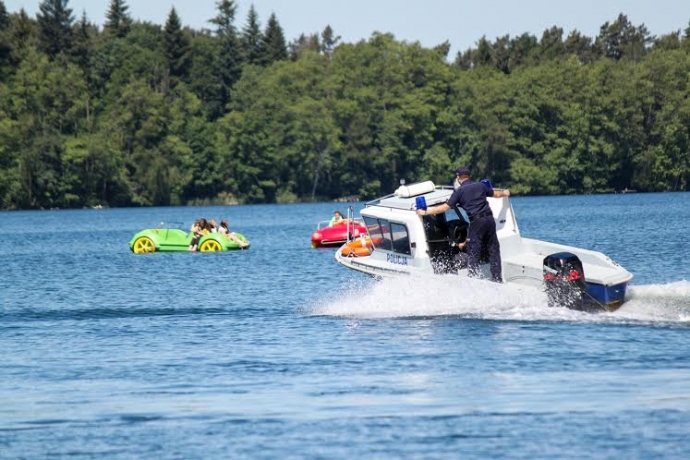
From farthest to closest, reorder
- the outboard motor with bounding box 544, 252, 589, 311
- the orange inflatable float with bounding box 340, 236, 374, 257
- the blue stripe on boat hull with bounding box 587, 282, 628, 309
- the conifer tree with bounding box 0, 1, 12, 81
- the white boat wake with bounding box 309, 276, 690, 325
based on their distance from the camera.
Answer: the conifer tree with bounding box 0, 1, 12, 81, the orange inflatable float with bounding box 340, 236, 374, 257, the white boat wake with bounding box 309, 276, 690, 325, the blue stripe on boat hull with bounding box 587, 282, 628, 309, the outboard motor with bounding box 544, 252, 589, 311

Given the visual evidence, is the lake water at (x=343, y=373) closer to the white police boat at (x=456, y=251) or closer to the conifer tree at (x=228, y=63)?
the white police boat at (x=456, y=251)

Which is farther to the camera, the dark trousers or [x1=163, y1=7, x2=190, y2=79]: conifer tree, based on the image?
[x1=163, y1=7, x2=190, y2=79]: conifer tree

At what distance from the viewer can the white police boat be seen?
22844mm

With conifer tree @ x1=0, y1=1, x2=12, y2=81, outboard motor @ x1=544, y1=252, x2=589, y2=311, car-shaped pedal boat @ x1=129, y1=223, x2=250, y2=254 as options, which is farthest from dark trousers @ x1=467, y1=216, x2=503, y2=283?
conifer tree @ x1=0, y1=1, x2=12, y2=81

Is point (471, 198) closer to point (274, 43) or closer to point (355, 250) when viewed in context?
point (355, 250)

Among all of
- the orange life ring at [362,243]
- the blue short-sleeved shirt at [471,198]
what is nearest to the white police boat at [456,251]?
the orange life ring at [362,243]

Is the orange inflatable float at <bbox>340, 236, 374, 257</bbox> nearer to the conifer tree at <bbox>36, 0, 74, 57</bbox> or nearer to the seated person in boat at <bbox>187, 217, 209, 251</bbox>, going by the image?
the seated person in boat at <bbox>187, 217, 209, 251</bbox>

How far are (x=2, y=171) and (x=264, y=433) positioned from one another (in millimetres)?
121857

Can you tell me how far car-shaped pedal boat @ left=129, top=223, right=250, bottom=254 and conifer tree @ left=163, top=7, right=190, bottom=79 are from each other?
117m

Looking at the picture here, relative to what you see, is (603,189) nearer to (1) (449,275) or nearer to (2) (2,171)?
(2) (2,171)

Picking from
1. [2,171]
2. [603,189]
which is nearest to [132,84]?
[2,171]

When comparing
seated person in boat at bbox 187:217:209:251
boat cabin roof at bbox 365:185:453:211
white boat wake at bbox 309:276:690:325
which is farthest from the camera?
seated person in boat at bbox 187:217:209:251

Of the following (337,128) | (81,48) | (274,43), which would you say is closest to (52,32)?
(81,48)

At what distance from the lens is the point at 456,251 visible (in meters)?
25.2
